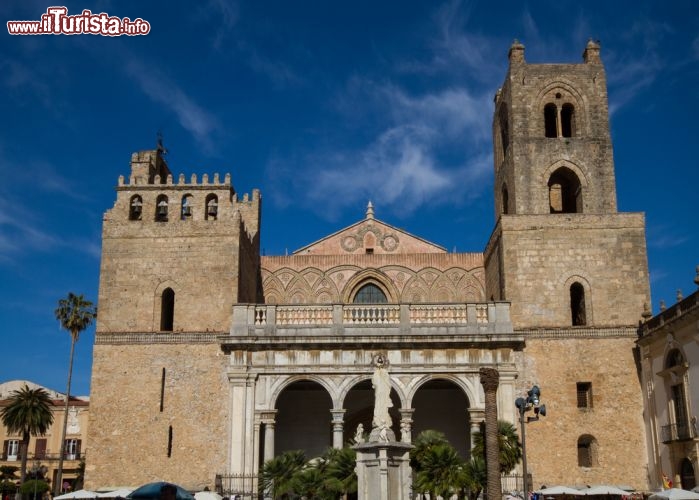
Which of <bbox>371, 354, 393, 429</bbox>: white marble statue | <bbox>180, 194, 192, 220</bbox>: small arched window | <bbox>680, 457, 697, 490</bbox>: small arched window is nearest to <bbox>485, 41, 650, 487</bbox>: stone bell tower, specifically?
<bbox>680, 457, 697, 490</bbox>: small arched window

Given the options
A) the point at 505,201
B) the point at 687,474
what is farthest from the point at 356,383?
the point at 687,474

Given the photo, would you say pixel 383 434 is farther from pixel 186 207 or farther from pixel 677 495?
pixel 186 207

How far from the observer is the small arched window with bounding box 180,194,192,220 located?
1216 inches

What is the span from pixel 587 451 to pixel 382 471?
11.3m

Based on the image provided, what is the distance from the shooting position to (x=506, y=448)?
22.4 metres

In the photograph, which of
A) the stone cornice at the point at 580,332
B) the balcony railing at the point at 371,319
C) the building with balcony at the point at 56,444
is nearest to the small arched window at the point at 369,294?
the balcony railing at the point at 371,319

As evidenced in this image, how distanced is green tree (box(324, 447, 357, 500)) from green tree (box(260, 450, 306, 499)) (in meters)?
1.28

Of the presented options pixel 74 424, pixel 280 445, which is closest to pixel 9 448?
pixel 74 424

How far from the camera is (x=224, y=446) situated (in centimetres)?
2728

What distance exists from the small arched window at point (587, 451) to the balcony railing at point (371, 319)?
4.28 metres

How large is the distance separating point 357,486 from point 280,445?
12019mm

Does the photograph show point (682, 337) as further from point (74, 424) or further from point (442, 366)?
point (74, 424)

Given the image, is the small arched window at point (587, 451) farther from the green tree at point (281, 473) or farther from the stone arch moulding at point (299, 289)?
the stone arch moulding at point (299, 289)

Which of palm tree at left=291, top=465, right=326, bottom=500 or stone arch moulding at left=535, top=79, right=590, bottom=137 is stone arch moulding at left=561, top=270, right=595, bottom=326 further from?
palm tree at left=291, top=465, right=326, bottom=500
